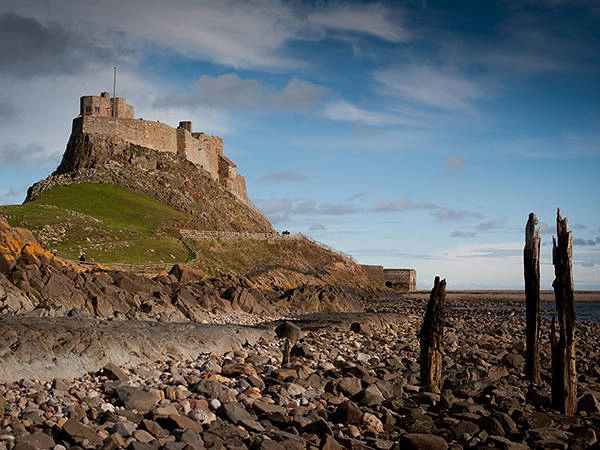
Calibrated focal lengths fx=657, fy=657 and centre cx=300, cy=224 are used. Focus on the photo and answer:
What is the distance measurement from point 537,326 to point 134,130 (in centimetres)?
7458

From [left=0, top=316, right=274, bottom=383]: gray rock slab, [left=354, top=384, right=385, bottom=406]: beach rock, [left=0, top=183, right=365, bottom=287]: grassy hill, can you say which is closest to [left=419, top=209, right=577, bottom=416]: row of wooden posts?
[left=354, top=384, right=385, bottom=406]: beach rock

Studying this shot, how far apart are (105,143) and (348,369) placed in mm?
72082

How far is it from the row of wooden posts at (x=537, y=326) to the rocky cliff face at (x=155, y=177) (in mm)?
56455

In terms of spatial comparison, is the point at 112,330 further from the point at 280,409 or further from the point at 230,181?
the point at 230,181

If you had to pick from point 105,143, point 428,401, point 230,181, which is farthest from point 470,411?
point 230,181

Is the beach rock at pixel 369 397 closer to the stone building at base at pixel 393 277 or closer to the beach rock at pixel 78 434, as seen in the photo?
the beach rock at pixel 78 434

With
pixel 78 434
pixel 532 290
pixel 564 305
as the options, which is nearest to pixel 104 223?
pixel 532 290

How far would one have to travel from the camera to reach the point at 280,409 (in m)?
13.2

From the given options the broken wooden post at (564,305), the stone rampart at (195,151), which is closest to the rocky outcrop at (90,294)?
the broken wooden post at (564,305)

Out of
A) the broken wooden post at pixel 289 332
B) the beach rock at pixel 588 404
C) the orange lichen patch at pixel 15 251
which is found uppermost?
the orange lichen patch at pixel 15 251

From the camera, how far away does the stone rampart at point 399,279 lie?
89562 millimetres

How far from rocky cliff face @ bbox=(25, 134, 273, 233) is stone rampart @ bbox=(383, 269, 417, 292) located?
1797 cm

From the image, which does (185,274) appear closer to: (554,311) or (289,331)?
(289,331)

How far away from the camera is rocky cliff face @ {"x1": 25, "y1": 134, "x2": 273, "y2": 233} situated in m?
77.1
